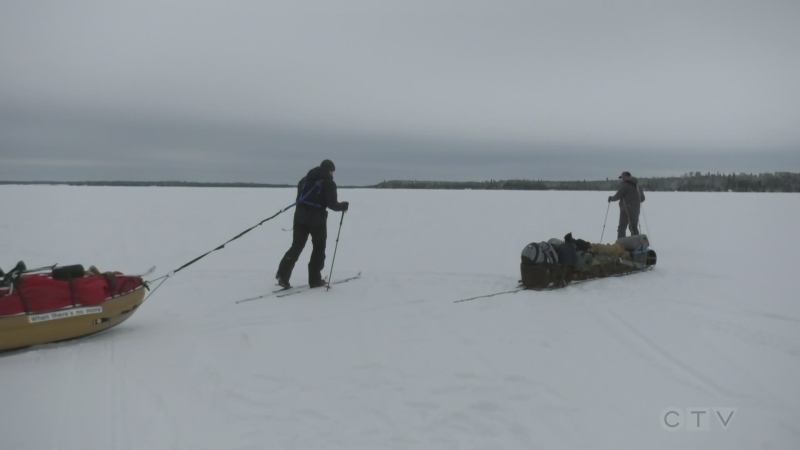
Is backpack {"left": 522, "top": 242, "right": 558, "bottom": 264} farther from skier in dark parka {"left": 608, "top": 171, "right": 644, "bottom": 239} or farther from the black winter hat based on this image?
skier in dark parka {"left": 608, "top": 171, "right": 644, "bottom": 239}

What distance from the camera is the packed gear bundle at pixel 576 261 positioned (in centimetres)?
665

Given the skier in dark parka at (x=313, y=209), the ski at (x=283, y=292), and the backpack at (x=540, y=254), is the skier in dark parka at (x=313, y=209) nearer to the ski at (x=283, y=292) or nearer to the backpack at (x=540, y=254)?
the ski at (x=283, y=292)

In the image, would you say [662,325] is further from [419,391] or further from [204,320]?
[204,320]

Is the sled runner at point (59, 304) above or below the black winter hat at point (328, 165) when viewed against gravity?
below

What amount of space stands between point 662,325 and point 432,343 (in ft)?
7.75

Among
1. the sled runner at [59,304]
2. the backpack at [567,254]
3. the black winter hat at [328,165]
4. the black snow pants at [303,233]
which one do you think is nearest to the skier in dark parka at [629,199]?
the backpack at [567,254]

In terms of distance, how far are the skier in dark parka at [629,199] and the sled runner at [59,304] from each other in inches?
339

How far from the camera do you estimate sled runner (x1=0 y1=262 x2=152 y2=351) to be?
394 cm

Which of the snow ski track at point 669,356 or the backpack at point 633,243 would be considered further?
the backpack at point 633,243

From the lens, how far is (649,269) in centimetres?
812

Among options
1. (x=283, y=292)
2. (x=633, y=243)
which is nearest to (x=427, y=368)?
(x=283, y=292)

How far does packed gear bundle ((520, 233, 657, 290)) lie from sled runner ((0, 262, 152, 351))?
4.71 meters

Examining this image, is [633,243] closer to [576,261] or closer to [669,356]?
[576,261]

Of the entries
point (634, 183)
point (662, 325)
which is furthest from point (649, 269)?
point (662, 325)
